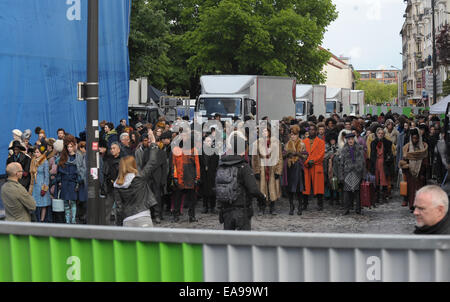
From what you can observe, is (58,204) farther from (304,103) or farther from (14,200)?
(304,103)

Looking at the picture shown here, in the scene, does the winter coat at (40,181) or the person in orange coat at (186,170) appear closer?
the winter coat at (40,181)

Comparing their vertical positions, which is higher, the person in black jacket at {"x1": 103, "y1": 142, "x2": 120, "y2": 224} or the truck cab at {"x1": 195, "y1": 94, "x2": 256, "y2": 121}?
the truck cab at {"x1": 195, "y1": 94, "x2": 256, "y2": 121}

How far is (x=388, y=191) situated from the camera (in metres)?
16.9

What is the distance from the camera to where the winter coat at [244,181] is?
9023mm

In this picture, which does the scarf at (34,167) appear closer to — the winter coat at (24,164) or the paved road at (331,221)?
the winter coat at (24,164)

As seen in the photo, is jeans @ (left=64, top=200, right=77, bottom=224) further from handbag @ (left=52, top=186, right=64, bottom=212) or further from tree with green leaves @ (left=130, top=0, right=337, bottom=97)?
tree with green leaves @ (left=130, top=0, right=337, bottom=97)

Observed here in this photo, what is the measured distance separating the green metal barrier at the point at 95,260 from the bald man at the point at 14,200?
3965 millimetres

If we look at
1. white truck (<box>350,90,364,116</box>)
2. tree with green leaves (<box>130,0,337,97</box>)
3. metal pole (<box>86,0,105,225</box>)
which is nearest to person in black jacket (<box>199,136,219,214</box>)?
metal pole (<box>86,0,105,225</box>)

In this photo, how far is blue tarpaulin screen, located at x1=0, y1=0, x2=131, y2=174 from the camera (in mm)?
18969

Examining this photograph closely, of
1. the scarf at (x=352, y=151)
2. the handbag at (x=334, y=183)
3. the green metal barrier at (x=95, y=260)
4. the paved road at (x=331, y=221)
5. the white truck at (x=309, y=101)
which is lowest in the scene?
the paved road at (x=331, y=221)

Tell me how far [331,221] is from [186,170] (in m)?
2.99

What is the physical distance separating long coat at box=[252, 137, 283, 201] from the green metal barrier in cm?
1005

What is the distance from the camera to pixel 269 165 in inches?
582

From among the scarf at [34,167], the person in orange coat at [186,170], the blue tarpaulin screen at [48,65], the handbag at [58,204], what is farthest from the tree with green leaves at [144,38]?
the handbag at [58,204]
